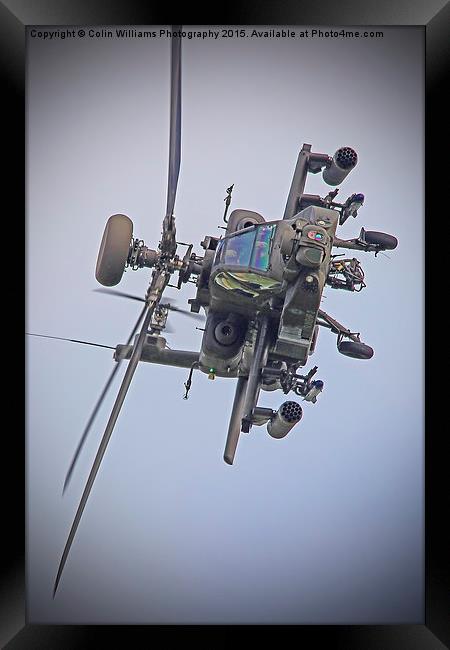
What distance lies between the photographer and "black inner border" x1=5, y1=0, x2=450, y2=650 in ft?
18.7

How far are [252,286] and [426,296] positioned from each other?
1.32 metres

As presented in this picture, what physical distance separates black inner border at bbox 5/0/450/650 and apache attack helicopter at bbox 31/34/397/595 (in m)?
0.39

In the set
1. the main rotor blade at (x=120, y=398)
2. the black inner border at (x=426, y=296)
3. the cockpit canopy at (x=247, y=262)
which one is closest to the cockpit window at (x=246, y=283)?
the cockpit canopy at (x=247, y=262)

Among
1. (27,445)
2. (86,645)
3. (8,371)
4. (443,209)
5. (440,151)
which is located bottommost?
(86,645)

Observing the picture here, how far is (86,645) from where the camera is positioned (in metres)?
5.93

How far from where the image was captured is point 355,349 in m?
6.19

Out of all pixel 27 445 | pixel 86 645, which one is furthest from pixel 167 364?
pixel 86 645

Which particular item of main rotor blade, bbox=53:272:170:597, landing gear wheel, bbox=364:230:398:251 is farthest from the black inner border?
main rotor blade, bbox=53:272:170:597

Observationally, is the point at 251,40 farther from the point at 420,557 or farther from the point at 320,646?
the point at 320,646

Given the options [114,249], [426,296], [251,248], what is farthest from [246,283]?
[426,296]

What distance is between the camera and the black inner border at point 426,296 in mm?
5695

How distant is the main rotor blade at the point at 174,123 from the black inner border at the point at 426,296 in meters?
0.44

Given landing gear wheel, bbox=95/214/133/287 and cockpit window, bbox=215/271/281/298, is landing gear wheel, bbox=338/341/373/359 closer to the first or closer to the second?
cockpit window, bbox=215/271/281/298
